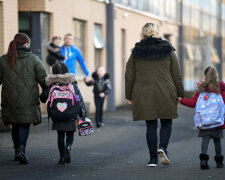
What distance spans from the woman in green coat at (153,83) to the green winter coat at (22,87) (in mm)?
1369

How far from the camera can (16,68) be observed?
8.60m

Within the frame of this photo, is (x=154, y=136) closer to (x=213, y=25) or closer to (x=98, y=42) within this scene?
(x=98, y=42)

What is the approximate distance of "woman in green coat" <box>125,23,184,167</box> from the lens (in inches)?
316

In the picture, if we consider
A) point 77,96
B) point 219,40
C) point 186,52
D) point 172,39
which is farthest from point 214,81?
point 219,40

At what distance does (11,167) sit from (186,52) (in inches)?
1125

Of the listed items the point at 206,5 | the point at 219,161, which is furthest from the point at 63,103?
the point at 206,5

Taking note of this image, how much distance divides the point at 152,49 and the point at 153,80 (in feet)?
1.29

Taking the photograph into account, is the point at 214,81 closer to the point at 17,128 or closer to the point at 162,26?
the point at 17,128

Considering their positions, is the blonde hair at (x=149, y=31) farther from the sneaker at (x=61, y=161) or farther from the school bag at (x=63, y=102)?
the sneaker at (x=61, y=161)

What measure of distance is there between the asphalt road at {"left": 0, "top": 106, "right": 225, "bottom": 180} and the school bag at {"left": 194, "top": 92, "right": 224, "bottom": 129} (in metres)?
0.58

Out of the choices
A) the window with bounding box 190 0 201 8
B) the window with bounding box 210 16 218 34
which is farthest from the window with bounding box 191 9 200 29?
the window with bounding box 210 16 218 34

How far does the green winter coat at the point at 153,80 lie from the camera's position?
802cm

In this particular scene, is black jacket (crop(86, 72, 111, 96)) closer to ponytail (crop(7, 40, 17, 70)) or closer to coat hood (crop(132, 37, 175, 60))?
ponytail (crop(7, 40, 17, 70))

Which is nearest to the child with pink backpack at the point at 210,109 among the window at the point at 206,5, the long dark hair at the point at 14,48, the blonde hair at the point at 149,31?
the blonde hair at the point at 149,31
